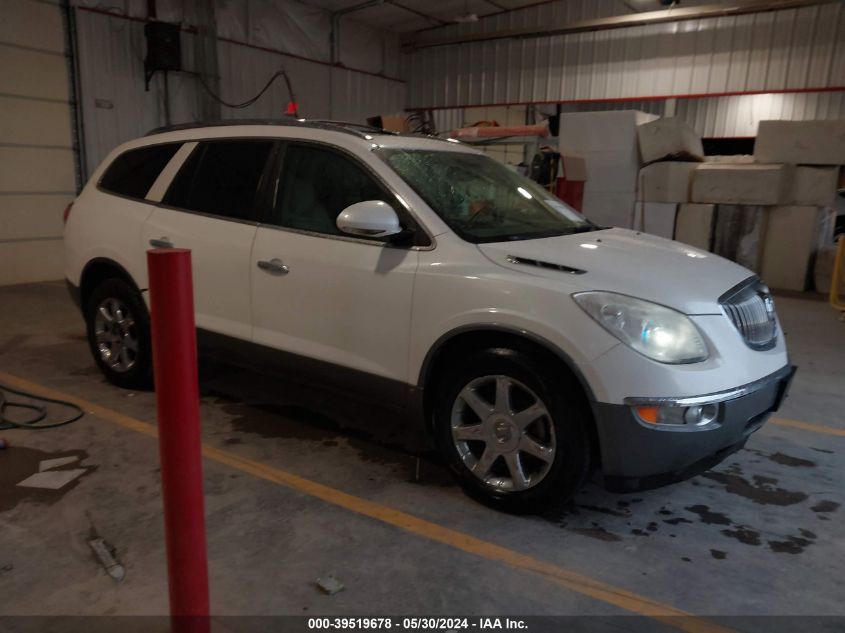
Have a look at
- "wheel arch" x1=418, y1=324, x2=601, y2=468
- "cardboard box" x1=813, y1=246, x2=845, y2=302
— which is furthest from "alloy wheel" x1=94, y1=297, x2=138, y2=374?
"cardboard box" x1=813, y1=246, x2=845, y2=302

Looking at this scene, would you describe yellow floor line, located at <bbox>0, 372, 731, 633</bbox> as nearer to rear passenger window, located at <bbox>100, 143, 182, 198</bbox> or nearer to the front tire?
the front tire

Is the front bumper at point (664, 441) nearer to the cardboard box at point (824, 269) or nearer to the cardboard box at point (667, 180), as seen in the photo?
the cardboard box at point (824, 269)

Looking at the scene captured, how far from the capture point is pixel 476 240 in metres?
2.96

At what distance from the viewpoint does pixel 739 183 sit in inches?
375

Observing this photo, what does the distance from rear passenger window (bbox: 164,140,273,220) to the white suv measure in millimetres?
13

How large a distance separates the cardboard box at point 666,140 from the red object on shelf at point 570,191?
1.17 metres

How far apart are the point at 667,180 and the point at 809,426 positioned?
6.66m

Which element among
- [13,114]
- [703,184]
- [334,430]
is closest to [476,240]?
[334,430]

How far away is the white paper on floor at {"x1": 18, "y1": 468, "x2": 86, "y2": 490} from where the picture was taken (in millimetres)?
3117

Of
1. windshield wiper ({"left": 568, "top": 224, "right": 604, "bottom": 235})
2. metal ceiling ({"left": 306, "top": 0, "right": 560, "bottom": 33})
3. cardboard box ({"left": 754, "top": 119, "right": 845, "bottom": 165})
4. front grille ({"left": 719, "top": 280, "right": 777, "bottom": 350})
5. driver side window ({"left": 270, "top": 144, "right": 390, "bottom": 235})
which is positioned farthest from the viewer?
metal ceiling ({"left": 306, "top": 0, "right": 560, "bottom": 33})

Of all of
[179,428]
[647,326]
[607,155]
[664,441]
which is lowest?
[664,441]

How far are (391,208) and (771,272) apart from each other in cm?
864

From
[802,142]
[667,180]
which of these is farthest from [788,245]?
[667,180]

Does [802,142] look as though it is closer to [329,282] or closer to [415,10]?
[415,10]
